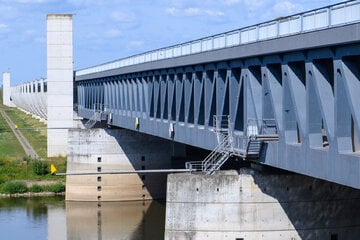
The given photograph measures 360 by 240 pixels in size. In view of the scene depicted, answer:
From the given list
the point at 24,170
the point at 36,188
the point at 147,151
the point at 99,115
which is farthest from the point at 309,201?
the point at 24,170

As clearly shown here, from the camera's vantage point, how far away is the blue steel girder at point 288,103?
23.2 meters

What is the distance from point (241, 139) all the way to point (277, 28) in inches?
230

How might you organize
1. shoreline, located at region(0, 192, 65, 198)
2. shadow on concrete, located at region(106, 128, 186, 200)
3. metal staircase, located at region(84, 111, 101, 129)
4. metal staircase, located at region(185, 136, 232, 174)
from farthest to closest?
metal staircase, located at region(84, 111, 101, 129)
shoreline, located at region(0, 192, 65, 198)
shadow on concrete, located at region(106, 128, 186, 200)
metal staircase, located at region(185, 136, 232, 174)

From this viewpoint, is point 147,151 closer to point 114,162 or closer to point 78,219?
point 114,162

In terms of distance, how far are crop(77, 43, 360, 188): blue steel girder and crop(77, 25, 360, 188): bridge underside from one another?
1.0 inches

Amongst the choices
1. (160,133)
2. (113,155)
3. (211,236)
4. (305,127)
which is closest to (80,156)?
(113,155)

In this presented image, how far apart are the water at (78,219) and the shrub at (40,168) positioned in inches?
216

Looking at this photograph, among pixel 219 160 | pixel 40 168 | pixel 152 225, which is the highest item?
pixel 219 160

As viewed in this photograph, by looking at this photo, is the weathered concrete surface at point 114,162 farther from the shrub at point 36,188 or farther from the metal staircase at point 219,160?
the metal staircase at point 219,160

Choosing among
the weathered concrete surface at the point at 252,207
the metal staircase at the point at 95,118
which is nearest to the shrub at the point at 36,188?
the metal staircase at the point at 95,118

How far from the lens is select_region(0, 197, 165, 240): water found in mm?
51375

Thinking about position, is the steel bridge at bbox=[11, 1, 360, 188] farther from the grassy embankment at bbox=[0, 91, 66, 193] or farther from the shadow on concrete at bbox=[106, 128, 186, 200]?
the grassy embankment at bbox=[0, 91, 66, 193]

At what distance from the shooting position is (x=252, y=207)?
32.0m

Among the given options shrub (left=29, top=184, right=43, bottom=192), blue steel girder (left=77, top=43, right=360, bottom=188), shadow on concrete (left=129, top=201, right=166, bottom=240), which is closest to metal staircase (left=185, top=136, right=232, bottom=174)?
blue steel girder (left=77, top=43, right=360, bottom=188)
